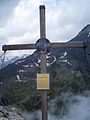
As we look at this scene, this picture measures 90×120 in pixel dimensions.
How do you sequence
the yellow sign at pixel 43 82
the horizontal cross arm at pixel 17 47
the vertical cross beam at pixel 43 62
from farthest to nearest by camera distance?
the horizontal cross arm at pixel 17 47, the vertical cross beam at pixel 43 62, the yellow sign at pixel 43 82

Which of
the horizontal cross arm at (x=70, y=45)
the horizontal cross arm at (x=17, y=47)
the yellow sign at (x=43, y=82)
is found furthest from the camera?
the horizontal cross arm at (x=17, y=47)

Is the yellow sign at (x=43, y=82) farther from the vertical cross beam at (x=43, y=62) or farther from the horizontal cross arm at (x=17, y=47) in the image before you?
the horizontal cross arm at (x=17, y=47)

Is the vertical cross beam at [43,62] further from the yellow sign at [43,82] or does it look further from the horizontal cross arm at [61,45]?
the horizontal cross arm at [61,45]

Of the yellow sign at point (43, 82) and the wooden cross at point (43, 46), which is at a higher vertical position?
the wooden cross at point (43, 46)

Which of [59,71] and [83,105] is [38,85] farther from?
[59,71]

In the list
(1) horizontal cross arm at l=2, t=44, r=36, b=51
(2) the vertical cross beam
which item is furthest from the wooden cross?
(1) horizontal cross arm at l=2, t=44, r=36, b=51

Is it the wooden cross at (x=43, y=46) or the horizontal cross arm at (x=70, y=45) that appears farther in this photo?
the horizontal cross arm at (x=70, y=45)

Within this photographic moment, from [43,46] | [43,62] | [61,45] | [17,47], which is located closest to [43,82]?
[43,62]

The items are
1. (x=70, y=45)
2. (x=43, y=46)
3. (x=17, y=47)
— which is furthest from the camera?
(x=17, y=47)

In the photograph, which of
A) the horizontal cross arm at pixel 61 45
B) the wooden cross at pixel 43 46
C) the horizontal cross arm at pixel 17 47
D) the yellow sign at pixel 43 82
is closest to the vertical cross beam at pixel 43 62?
the wooden cross at pixel 43 46

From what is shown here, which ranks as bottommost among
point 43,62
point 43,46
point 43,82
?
point 43,82

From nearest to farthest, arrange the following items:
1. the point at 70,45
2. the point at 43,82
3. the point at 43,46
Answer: the point at 43,82 → the point at 43,46 → the point at 70,45

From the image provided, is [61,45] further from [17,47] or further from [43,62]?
[17,47]

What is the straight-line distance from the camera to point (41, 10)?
9539mm
